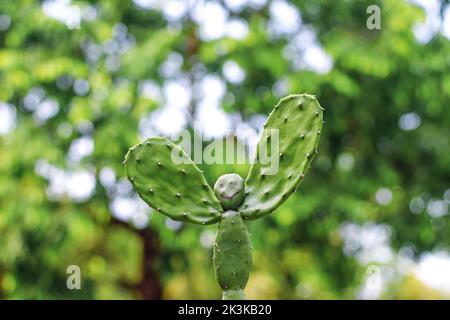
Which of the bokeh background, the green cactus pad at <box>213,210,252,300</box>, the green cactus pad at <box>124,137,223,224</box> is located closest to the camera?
the green cactus pad at <box>213,210,252,300</box>

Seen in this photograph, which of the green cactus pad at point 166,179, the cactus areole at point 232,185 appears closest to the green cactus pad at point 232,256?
the cactus areole at point 232,185

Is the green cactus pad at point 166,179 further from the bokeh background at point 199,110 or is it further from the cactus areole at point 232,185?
the bokeh background at point 199,110

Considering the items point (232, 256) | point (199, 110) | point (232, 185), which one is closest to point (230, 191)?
point (232, 185)

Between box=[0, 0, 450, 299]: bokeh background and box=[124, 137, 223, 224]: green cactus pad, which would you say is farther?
box=[0, 0, 450, 299]: bokeh background

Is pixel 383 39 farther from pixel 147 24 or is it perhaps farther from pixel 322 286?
pixel 322 286

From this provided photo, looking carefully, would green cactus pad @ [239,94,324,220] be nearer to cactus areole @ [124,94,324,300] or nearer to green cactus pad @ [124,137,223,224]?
cactus areole @ [124,94,324,300]

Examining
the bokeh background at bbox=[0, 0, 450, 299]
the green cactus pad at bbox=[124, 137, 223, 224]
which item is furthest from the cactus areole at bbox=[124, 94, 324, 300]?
the bokeh background at bbox=[0, 0, 450, 299]
